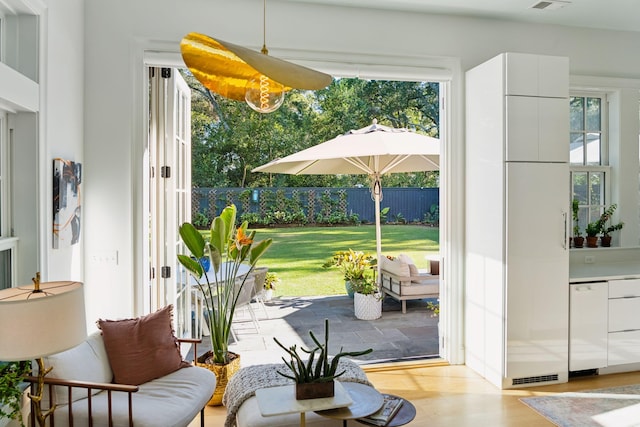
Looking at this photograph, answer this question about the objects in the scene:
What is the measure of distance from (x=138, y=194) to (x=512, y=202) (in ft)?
9.38

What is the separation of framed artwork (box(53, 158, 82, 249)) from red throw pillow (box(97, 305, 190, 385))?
0.61 m

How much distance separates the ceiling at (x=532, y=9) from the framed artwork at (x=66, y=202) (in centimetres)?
217

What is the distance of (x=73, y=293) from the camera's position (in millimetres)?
1928

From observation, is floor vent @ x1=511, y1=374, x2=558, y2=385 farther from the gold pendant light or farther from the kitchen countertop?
the gold pendant light

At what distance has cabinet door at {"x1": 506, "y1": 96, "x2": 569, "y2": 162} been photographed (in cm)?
361

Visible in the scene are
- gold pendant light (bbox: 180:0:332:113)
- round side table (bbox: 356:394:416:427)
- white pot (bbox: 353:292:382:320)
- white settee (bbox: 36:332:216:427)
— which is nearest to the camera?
gold pendant light (bbox: 180:0:332:113)

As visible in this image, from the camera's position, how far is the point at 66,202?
2988 mm

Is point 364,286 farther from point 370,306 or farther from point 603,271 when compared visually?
point 603,271

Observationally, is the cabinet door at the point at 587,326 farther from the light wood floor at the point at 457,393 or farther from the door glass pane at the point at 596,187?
the door glass pane at the point at 596,187

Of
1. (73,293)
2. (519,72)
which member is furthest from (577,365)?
(73,293)

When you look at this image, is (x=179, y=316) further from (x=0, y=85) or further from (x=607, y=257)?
(x=607, y=257)

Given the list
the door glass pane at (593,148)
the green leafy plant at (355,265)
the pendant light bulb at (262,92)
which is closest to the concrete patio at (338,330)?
the green leafy plant at (355,265)

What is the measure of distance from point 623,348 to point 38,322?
167 inches

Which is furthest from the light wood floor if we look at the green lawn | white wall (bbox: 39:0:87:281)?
the green lawn
